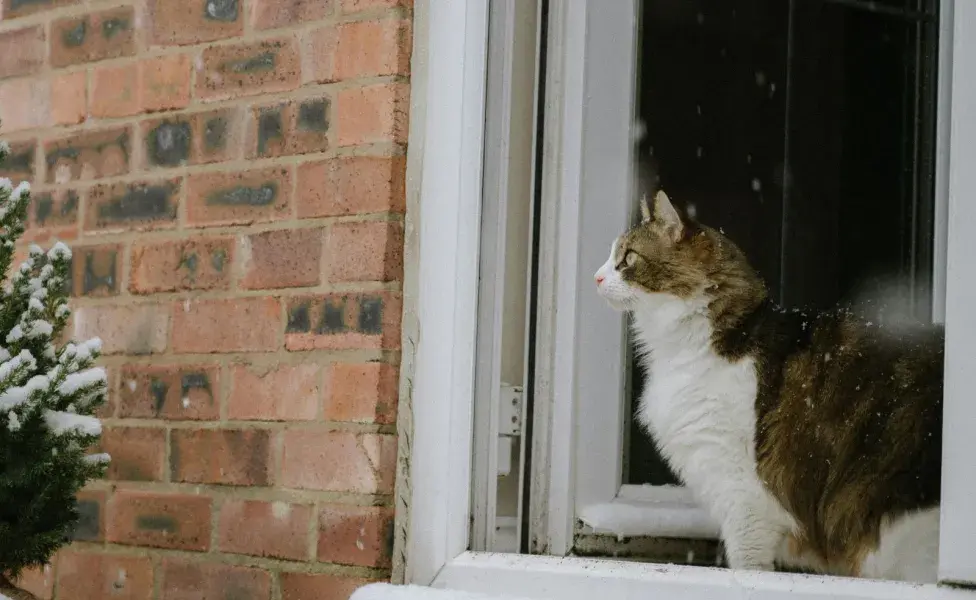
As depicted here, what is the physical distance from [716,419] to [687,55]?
1.03 metres

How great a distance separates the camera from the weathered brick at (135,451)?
80.0 inches

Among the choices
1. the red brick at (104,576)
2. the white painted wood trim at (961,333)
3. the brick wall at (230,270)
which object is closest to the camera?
the white painted wood trim at (961,333)

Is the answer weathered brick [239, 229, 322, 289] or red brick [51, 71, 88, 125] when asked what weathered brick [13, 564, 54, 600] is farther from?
red brick [51, 71, 88, 125]

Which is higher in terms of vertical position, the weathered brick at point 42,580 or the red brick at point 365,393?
the red brick at point 365,393

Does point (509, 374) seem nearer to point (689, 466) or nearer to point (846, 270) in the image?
point (689, 466)

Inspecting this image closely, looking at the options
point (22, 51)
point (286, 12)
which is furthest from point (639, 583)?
point (22, 51)

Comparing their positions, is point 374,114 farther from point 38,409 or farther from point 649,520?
point 649,520

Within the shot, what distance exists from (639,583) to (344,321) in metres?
0.61

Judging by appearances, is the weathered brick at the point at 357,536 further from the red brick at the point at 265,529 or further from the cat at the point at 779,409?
the cat at the point at 779,409

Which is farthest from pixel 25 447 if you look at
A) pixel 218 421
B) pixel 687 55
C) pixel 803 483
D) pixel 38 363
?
pixel 687 55

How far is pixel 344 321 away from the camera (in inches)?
71.6

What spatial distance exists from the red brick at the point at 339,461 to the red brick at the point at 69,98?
80 centimetres

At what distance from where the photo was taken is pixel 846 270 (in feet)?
10.1

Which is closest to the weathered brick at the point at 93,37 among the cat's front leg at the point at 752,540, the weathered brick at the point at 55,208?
the weathered brick at the point at 55,208
